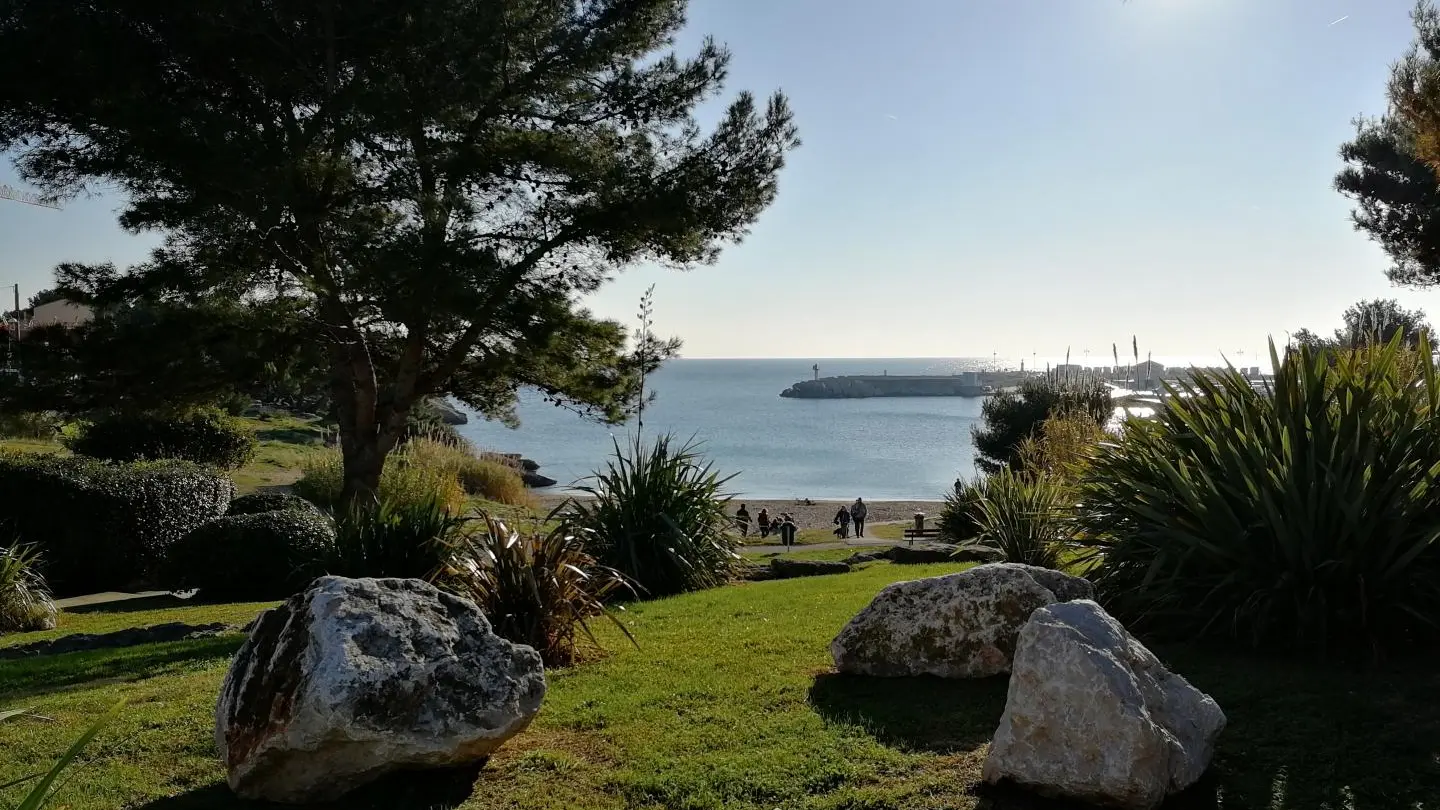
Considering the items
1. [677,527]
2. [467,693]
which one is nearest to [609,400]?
[677,527]

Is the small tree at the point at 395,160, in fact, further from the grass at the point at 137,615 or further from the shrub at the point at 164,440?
the shrub at the point at 164,440

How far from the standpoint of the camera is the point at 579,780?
4973mm

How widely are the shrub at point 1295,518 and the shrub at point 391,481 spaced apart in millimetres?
11012

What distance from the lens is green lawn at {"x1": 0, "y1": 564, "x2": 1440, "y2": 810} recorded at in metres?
4.62

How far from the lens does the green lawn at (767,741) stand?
4.62 m

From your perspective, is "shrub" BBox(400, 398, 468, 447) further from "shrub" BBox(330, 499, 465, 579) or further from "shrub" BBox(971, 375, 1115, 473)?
"shrub" BBox(971, 375, 1115, 473)

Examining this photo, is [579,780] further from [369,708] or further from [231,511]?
[231,511]

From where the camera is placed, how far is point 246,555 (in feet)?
45.0

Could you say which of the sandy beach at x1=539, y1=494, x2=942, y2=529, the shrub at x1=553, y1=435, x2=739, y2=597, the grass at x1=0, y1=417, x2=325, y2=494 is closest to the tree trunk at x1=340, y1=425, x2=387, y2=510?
the shrub at x1=553, y1=435, x2=739, y2=597

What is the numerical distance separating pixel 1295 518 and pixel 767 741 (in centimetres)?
370

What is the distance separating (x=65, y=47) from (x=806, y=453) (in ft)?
230

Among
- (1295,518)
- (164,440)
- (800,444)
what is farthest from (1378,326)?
(800,444)

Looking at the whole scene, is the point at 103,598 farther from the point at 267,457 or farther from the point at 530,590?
the point at 267,457

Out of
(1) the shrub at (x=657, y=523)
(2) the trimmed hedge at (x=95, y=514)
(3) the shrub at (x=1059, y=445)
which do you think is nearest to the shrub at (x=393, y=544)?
(1) the shrub at (x=657, y=523)
